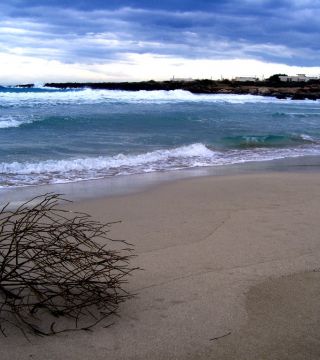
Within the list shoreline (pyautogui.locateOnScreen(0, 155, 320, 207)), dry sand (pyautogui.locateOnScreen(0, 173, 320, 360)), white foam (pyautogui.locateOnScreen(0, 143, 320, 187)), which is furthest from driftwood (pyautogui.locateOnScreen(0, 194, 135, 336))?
white foam (pyautogui.locateOnScreen(0, 143, 320, 187))

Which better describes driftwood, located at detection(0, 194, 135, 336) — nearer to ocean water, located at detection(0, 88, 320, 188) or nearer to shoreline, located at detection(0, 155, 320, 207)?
shoreline, located at detection(0, 155, 320, 207)

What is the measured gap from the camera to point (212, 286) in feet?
11.7

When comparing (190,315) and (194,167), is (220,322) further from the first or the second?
(194,167)

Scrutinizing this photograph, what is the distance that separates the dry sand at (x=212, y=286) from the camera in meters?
2.71

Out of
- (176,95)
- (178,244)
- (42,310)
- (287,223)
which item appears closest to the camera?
(42,310)

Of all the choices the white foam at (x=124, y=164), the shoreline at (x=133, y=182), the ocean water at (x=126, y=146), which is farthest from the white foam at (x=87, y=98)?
the shoreline at (x=133, y=182)

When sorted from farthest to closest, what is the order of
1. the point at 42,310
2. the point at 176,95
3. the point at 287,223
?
1. the point at 176,95
2. the point at 287,223
3. the point at 42,310

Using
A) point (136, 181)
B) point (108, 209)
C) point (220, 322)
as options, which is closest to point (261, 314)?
point (220, 322)

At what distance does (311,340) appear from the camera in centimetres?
281

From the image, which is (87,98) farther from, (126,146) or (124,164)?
(124,164)

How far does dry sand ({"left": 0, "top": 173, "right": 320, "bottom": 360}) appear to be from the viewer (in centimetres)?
271

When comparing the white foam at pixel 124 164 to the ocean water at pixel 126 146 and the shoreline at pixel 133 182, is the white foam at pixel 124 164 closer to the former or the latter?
the ocean water at pixel 126 146

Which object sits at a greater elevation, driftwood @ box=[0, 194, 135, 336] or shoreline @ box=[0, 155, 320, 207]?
driftwood @ box=[0, 194, 135, 336]

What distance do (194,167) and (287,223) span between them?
5.30 meters
